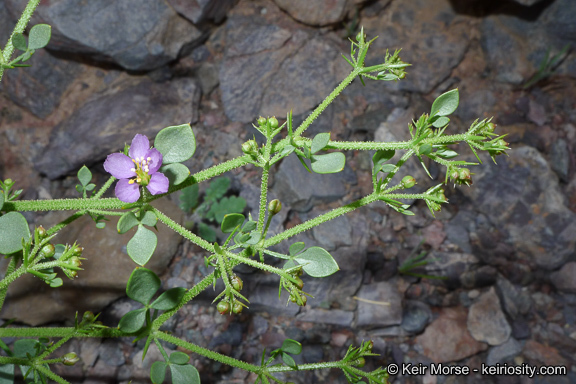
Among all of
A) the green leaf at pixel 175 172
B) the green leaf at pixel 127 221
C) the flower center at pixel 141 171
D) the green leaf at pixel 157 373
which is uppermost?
the flower center at pixel 141 171

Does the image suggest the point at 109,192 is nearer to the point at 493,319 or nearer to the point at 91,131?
the point at 91,131

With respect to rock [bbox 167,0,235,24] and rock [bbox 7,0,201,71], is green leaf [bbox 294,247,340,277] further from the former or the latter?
rock [bbox 167,0,235,24]

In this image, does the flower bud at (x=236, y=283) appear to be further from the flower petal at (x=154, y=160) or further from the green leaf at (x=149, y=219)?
the flower petal at (x=154, y=160)

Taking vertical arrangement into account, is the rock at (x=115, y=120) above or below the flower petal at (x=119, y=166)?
below

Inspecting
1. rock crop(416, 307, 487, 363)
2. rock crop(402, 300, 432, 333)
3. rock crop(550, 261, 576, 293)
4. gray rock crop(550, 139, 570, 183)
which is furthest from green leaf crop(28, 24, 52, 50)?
gray rock crop(550, 139, 570, 183)

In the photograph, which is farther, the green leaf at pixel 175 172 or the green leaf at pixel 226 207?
the green leaf at pixel 226 207

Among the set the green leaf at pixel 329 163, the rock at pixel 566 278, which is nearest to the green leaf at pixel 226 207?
the green leaf at pixel 329 163

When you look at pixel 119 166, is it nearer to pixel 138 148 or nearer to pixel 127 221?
pixel 138 148

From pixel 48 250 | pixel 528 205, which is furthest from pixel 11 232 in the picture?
pixel 528 205
